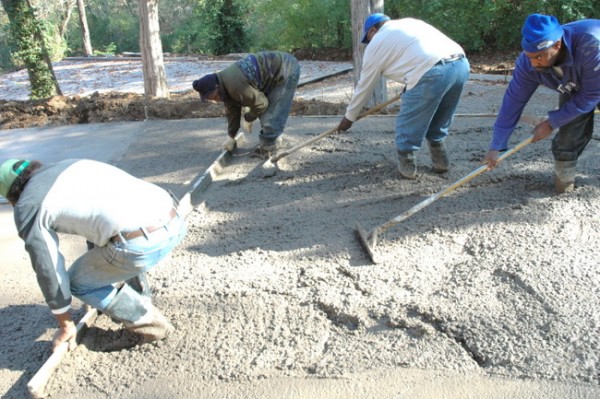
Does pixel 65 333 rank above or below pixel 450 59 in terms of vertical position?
below

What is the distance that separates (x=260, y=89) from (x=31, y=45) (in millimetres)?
7318

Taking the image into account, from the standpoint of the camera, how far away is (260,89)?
4.46 m

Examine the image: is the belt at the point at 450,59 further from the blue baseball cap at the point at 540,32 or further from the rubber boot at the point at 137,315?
the rubber boot at the point at 137,315

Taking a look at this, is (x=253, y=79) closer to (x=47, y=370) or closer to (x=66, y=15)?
(x=47, y=370)

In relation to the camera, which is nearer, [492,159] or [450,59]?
[492,159]

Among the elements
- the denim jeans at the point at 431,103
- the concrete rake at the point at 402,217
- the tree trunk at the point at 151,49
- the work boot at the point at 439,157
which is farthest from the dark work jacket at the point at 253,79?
the tree trunk at the point at 151,49

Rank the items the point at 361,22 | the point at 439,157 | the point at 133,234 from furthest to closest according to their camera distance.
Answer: the point at 361,22 < the point at 439,157 < the point at 133,234

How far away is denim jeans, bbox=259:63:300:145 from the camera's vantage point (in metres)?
4.51

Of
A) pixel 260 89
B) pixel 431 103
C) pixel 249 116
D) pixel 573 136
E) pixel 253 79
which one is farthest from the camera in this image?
pixel 249 116

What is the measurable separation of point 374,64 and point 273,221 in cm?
136

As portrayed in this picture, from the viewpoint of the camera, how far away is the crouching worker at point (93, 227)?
6.72 feet

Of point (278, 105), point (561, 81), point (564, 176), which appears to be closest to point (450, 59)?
point (561, 81)

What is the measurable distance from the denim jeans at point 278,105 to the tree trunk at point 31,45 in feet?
23.7

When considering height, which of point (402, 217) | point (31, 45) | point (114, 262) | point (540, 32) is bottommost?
point (402, 217)
